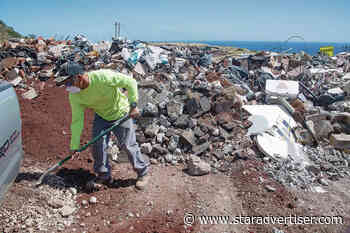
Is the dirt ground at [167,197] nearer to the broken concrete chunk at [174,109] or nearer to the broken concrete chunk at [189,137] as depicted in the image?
the broken concrete chunk at [189,137]

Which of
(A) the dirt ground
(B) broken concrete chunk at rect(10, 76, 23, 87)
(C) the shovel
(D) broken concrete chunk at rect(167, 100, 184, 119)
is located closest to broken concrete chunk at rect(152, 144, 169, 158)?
(A) the dirt ground

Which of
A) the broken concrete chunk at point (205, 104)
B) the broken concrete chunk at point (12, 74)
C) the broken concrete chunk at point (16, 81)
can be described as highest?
the broken concrete chunk at point (12, 74)

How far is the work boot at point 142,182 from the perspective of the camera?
3528 millimetres

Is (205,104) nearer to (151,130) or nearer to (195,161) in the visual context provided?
(151,130)

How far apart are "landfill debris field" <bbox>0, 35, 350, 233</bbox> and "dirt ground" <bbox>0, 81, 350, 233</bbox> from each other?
0.05 feet

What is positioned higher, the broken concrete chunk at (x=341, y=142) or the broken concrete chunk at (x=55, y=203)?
the broken concrete chunk at (x=341, y=142)

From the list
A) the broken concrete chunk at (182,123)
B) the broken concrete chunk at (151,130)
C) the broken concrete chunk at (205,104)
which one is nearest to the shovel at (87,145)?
the broken concrete chunk at (151,130)

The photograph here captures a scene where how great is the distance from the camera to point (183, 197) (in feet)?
11.4

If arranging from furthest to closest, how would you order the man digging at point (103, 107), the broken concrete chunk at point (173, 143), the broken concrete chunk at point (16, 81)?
the broken concrete chunk at point (16, 81), the broken concrete chunk at point (173, 143), the man digging at point (103, 107)

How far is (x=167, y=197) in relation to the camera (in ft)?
11.3

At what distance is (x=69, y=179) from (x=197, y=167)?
1.93 metres

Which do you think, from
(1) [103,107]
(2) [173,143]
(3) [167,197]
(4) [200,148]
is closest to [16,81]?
(2) [173,143]

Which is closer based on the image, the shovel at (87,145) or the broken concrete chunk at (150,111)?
the shovel at (87,145)

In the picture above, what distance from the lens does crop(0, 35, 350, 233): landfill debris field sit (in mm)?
3000
